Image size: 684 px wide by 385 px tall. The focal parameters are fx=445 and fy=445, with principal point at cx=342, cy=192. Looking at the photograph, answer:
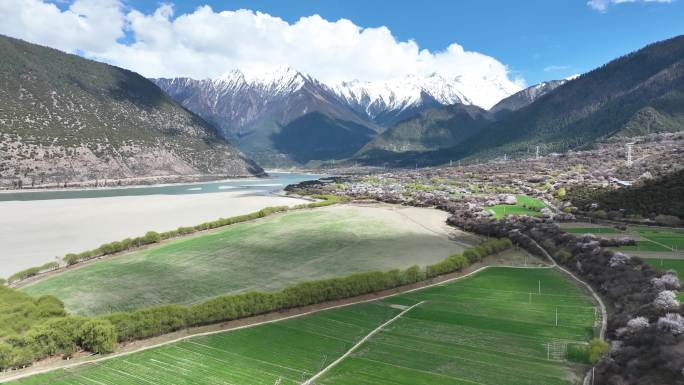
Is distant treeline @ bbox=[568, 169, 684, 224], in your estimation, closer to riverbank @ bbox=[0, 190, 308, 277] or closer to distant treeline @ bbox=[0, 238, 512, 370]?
distant treeline @ bbox=[0, 238, 512, 370]

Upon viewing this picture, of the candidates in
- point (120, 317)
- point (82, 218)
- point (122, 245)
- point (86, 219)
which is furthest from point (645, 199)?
point (82, 218)

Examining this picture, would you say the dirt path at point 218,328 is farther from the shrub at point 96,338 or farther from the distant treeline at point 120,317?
the shrub at point 96,338

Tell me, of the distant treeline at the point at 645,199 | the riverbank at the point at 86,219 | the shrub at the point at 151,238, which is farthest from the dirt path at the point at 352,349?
the distant treeline at the point at 645,199

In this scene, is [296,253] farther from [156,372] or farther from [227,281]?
[156,372]

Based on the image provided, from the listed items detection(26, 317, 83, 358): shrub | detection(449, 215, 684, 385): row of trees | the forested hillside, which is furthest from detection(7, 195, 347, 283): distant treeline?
the forested hillside

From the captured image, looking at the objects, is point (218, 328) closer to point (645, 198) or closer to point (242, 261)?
point (242, 261)

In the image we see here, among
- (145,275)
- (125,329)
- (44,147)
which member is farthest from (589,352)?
(44,147)
